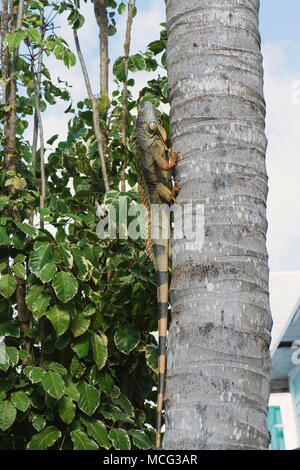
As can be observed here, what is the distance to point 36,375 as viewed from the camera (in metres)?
2.60

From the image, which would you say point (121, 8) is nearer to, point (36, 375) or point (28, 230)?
point (28, 230)

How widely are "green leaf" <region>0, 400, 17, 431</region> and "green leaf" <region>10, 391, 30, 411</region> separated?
0.07ft

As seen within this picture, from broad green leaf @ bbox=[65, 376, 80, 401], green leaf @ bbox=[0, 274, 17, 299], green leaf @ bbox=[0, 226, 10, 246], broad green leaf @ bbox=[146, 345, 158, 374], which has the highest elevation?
green leaf @ bbox=[0, 226, 10, 246]

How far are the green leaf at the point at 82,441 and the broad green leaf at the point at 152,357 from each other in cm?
41

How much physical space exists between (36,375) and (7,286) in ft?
1.45

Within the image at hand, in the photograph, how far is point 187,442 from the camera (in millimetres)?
1400

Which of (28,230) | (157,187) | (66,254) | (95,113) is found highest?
(95,113)

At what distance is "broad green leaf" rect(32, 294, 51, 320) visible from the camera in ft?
8.65

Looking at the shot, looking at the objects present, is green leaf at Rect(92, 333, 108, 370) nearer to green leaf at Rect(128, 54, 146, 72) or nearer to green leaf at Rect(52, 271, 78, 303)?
green leaf at Rect(52, 271, 78, 303)

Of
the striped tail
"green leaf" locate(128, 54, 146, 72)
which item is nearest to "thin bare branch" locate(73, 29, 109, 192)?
"green leaf" locate(128, 54, 146, 72)

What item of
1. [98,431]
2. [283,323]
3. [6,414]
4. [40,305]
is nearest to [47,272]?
[40,305]

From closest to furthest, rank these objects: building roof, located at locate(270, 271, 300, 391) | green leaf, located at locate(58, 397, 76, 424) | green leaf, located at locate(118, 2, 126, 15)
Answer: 1. green leaf, located at locate(58, 397, 76, 424)
2. green leaf, located at locate(118, 2, 126, 15)
3. building roof, located at locate(270, 271, 300, 391)

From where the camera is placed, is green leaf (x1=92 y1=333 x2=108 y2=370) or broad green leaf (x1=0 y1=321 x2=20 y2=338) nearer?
green leaf (x1=92 y1=333 x2=108 y2=370)
